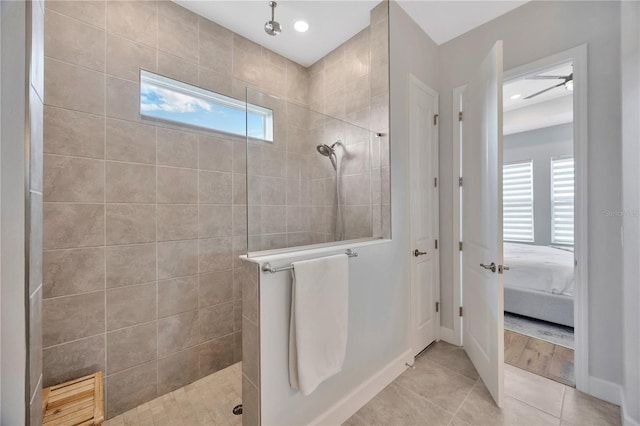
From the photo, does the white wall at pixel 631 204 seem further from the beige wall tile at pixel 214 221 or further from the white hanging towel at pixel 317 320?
the beige wall tile at pixel 214 221

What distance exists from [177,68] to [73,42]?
57cm

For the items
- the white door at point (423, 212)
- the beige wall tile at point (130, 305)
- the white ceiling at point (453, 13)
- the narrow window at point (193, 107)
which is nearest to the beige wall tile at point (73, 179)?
the narrow window at point (193, 107)

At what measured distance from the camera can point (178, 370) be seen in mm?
1872

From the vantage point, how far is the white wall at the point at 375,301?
1258mm

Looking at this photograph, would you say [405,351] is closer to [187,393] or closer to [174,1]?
[187,393]

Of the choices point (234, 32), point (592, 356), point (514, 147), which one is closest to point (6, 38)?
point (234, 32)

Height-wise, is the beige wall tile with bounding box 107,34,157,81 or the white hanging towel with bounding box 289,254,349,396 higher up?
the beige wall tile with bounding box 107,34,157,81

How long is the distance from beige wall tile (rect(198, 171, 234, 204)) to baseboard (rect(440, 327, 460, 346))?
239 centimetres

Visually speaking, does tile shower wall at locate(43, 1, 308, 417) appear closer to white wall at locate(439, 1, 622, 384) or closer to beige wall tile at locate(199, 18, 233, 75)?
beige wall tile at locate(199, 18, 233, 75)

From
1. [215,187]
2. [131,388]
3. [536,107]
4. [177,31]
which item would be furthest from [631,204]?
[536,107]

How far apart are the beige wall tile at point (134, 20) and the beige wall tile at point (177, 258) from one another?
1.44 metres

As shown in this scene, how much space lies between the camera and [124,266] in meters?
1.66

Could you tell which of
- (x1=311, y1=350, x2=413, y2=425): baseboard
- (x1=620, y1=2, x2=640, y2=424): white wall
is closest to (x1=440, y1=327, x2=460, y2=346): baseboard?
(x1=311, y1=350, x2=413, y2=425): baseboard

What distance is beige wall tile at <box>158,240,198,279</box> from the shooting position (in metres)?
1.81
